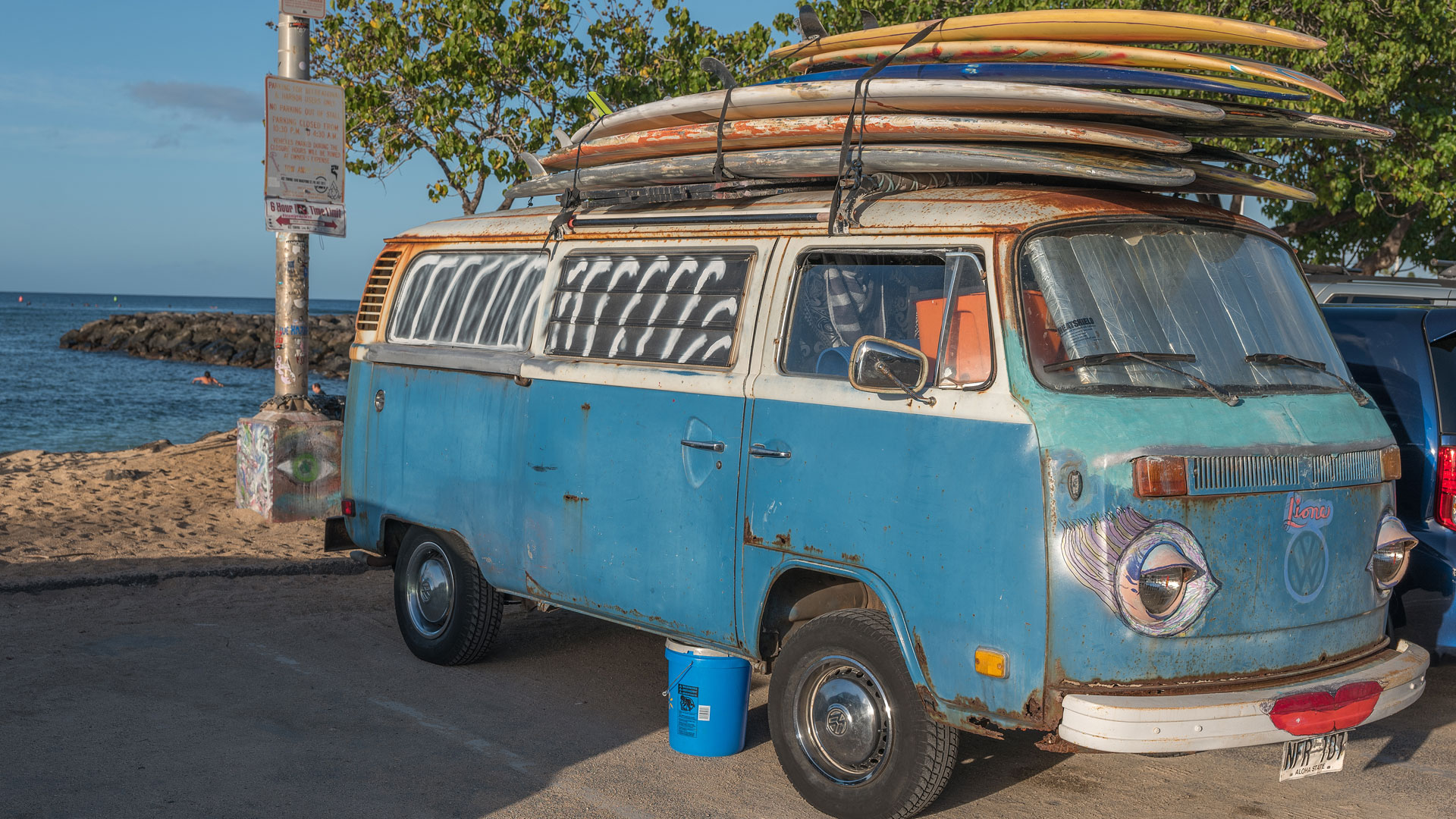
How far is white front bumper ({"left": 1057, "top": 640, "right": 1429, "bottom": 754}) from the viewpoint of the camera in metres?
3.90

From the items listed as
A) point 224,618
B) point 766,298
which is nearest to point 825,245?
point 766,298

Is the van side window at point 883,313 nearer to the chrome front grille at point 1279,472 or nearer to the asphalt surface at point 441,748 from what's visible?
the chrome front grille at point 1279,472

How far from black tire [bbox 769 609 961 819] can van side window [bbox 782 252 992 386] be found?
3.25 ft

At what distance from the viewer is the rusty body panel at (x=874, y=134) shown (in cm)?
455

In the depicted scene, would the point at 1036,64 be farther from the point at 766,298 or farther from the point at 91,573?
the point at 91,573

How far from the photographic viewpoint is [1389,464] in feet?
15.4

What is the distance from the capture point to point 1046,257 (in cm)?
437

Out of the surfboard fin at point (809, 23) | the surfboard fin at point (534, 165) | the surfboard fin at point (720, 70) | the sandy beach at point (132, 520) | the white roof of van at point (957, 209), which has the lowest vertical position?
the sandy beach at point (132, 520)

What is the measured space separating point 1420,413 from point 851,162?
3097 millimetres

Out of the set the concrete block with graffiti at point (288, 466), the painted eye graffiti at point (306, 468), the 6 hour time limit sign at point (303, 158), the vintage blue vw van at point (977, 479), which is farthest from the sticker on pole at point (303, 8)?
the vintage blue vw van at point (977, 479)

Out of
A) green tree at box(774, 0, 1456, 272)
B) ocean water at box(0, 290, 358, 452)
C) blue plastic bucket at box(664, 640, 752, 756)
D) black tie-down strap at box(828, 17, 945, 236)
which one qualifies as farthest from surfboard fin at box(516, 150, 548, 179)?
ocean water at box(0, 290, 358, 452)

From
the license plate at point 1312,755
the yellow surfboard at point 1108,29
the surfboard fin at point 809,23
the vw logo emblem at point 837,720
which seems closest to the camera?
the license plate at point 1312,755

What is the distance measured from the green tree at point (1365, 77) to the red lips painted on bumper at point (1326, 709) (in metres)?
10.3

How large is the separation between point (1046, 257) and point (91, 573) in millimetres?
6901
